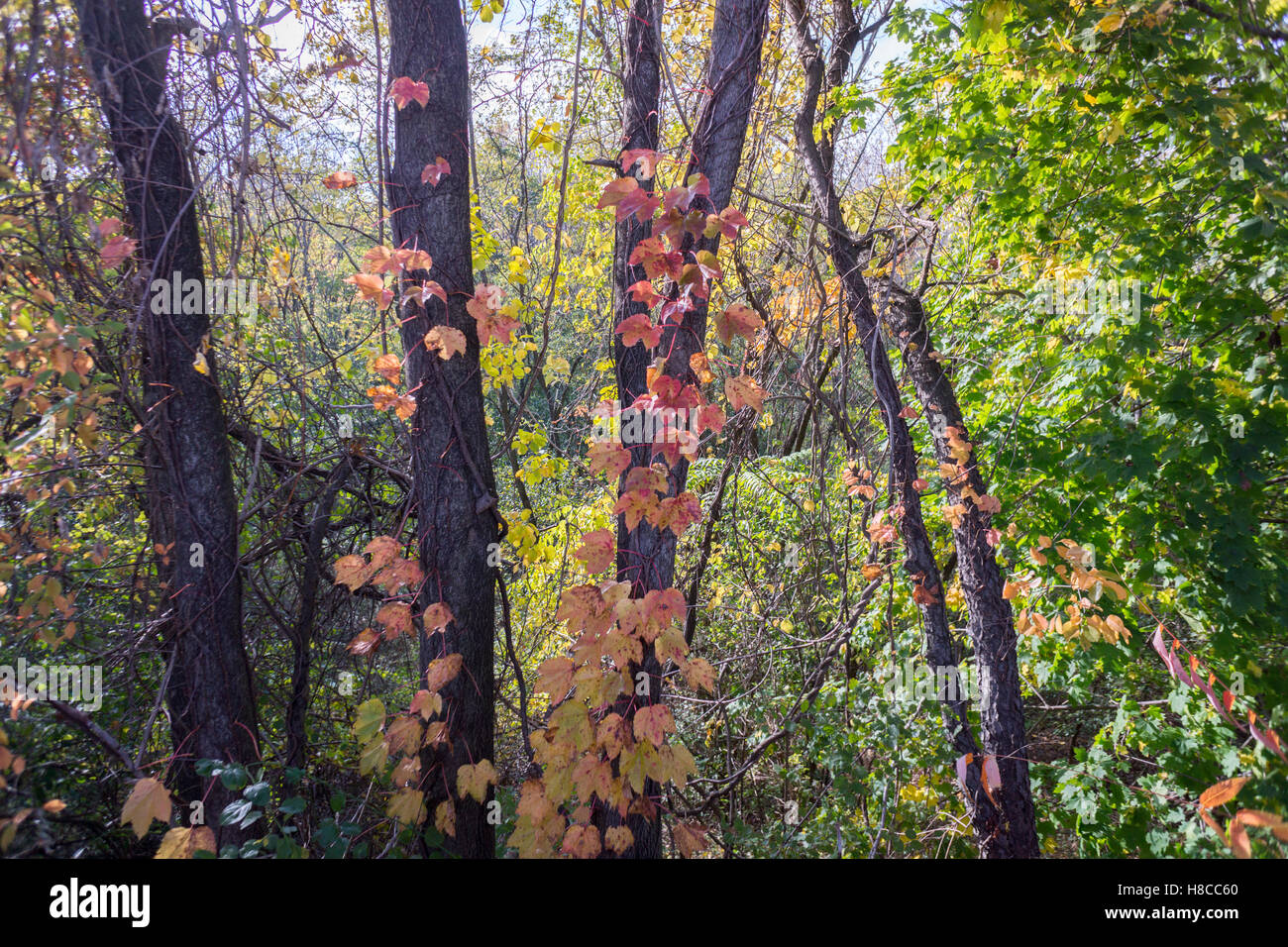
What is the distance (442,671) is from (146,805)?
775 mm

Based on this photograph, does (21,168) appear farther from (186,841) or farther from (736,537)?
(736,537)

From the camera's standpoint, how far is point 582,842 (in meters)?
1.86

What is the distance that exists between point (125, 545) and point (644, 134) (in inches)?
144

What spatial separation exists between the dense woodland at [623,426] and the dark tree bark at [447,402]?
0.01 m

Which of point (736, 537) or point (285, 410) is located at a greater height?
point (285, 410)

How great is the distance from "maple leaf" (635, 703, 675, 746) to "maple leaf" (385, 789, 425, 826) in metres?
0.77

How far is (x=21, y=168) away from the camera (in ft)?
8.75

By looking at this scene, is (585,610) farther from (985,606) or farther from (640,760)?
(985,606)

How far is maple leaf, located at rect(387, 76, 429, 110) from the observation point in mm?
2166

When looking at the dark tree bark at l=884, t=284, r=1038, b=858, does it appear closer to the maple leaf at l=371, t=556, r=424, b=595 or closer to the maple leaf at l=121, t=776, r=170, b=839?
the maple leaf at l=371, t=556, r=424, b=595

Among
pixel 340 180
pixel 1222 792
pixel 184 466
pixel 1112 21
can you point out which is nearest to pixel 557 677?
pixel 1222 792

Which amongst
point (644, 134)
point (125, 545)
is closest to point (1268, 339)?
point (644, 134)

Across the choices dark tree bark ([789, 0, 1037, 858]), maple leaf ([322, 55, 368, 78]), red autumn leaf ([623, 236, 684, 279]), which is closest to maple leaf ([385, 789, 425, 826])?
red autumn leaf ([623, 236, 684, 279])

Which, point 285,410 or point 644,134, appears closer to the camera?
point 644,134
